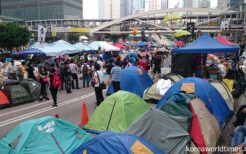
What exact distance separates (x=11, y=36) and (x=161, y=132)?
50.7m

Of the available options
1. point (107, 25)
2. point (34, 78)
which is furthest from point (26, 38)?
point (107, 25)

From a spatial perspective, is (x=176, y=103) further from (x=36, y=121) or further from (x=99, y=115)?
(x=36, y=121)

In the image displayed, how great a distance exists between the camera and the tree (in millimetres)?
51562

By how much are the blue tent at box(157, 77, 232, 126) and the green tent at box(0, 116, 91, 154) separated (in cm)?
324

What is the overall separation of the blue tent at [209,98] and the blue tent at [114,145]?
3.67 m

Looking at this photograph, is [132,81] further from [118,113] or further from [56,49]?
[56,49]

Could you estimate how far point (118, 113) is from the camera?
7523mm

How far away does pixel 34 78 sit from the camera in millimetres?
15594

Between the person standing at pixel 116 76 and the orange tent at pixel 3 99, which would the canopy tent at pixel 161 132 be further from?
the orange tent at pixel 3 99

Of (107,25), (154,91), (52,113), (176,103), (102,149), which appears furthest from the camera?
(107,25)

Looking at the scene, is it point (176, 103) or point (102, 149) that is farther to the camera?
point (176, 103)

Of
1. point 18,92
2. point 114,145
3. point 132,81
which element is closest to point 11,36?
point 18,92

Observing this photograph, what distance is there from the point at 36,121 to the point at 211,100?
514cm

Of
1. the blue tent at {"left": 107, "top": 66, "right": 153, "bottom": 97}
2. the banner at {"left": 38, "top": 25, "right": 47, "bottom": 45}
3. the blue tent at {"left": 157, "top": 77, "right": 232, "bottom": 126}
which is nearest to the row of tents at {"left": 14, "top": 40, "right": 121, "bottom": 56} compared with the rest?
the banner at {"left": 38, "top": 25, "right": 47, "bottom": 45}
